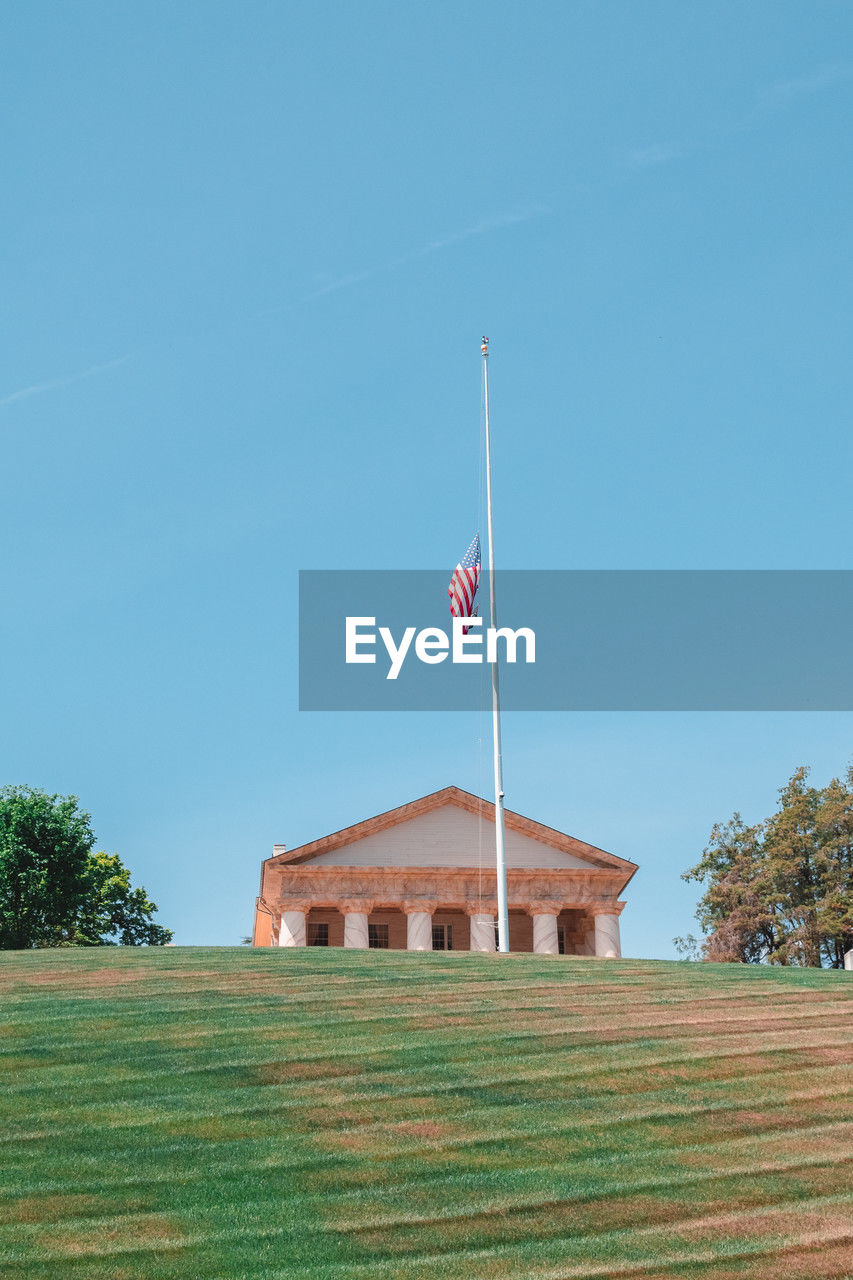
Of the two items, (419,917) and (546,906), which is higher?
(546,906)

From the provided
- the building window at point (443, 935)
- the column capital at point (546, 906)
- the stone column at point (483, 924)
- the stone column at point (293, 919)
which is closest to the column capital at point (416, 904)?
the stone column at point (483, 924)

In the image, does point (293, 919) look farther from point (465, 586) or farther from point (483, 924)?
point (465, 586)

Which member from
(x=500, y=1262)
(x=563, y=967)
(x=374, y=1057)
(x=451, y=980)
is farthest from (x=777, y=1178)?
(x=563, y=967)

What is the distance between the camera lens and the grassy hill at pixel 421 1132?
29.6 ft

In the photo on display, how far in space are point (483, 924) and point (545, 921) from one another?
246 cm

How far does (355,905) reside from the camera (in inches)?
1932

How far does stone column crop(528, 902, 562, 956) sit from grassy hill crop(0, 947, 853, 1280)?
32.4 m

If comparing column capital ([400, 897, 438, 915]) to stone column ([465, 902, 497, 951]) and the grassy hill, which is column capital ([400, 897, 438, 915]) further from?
the grassy hill

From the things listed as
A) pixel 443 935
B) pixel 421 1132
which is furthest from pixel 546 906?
pixel 421 1132

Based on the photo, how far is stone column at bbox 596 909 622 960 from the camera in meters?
50.0

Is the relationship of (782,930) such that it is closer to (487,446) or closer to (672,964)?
(487,446)

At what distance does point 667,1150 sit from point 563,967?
9165 millimetres

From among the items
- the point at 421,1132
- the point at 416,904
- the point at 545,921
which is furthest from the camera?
the point at 545,921

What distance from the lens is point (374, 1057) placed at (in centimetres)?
1339
